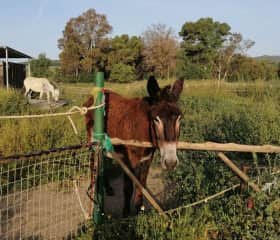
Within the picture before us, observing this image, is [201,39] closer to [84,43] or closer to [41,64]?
[84,43]

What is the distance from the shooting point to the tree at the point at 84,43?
44156 mm

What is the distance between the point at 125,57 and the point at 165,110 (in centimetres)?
4293

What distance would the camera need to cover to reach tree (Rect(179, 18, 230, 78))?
45938 millimetres

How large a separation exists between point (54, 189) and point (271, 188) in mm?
4053

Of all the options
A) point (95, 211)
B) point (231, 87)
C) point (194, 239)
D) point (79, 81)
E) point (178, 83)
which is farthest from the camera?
point (79, 81)

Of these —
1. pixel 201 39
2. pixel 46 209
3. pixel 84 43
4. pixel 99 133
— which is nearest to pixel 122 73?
pixel 84 43

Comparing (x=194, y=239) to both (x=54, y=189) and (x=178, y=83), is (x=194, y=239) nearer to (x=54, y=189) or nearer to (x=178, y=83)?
(x=178, y=83)

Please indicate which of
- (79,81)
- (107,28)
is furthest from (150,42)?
(79,81)

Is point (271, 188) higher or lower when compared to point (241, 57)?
lower

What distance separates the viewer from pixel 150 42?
150ft

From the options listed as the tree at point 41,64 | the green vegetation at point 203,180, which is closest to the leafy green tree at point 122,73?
the tree at point 41,64

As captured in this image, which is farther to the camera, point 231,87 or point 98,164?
point 231,87

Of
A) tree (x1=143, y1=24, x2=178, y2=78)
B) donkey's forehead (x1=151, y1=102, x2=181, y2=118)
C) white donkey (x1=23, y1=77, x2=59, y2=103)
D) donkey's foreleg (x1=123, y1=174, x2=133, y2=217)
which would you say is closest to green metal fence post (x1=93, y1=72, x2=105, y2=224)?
donkey's forehead (x1=151, y1=102, x2=181, y2=118)

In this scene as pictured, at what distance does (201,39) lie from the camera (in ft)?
160
